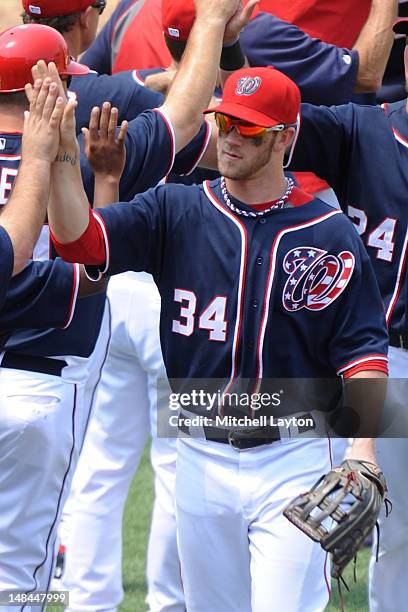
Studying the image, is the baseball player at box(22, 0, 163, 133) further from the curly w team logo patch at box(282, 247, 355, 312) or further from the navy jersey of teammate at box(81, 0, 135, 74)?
the curly w team logo patch at box(282, 247, 355, 312)

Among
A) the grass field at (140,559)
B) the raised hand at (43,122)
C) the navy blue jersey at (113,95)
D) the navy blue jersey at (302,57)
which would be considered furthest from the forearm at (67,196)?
the grass field at (140,559)

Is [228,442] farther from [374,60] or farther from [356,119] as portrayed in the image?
[374,60]

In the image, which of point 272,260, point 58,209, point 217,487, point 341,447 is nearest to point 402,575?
point 341,447

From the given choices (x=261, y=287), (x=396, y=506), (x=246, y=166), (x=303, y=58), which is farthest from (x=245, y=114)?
(x=396, y=506)

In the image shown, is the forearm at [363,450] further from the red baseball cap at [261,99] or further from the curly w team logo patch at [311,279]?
the red baseball cap at [261,99]

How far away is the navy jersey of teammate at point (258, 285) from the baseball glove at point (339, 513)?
1.47 ft

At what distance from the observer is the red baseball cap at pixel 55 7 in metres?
4.97

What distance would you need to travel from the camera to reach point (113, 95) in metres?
4.80

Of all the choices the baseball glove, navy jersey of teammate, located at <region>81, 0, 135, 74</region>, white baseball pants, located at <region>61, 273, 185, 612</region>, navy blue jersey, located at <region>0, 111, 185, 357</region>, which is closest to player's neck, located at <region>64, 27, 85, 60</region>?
navy blue jersey, located at <region>0, 111, 185, 357</region>

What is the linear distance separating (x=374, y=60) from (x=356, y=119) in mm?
570

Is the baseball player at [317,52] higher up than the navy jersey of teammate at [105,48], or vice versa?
the baseball player at [317,52]

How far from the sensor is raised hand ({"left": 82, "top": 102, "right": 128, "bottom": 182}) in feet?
13.2

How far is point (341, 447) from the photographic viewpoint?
16.8 feet

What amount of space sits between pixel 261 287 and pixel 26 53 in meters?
1.11
